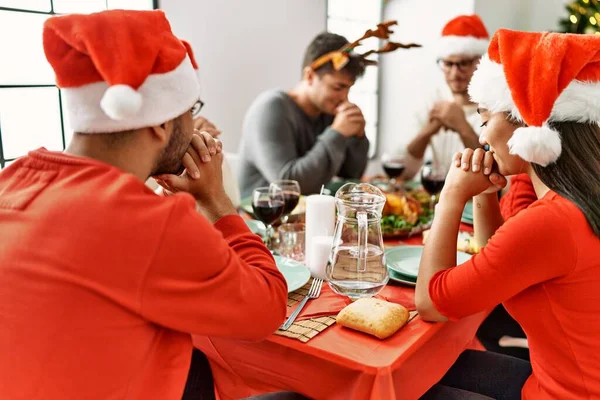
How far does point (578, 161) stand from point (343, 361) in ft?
1.91

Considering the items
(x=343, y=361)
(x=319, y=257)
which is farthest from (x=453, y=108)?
(x=343, y=361)

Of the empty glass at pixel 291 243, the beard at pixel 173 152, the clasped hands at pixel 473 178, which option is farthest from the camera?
the empty glass at pixel 291 243

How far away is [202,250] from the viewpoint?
31.8 inches

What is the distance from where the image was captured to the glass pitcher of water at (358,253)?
124cm

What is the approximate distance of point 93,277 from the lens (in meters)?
0.76

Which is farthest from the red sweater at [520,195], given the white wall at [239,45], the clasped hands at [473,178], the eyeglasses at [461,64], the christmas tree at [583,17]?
the christmas tree at [583,17]

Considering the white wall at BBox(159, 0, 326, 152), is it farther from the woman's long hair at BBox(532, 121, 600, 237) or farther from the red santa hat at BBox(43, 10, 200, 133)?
the woman's long hair at BBox(532, 121, 600, 237)

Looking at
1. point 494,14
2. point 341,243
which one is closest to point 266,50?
point 494,14

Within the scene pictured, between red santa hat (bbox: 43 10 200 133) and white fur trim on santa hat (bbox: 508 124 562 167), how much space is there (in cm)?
63

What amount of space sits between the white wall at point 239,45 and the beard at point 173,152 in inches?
73.4

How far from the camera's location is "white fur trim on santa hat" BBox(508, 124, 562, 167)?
0.99 meters

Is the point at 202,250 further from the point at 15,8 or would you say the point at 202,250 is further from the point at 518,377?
the point at 15,8

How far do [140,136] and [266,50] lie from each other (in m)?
2.44

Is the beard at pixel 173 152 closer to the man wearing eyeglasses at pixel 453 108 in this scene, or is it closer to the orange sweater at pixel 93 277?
the orange sweater at pixel 93 277
